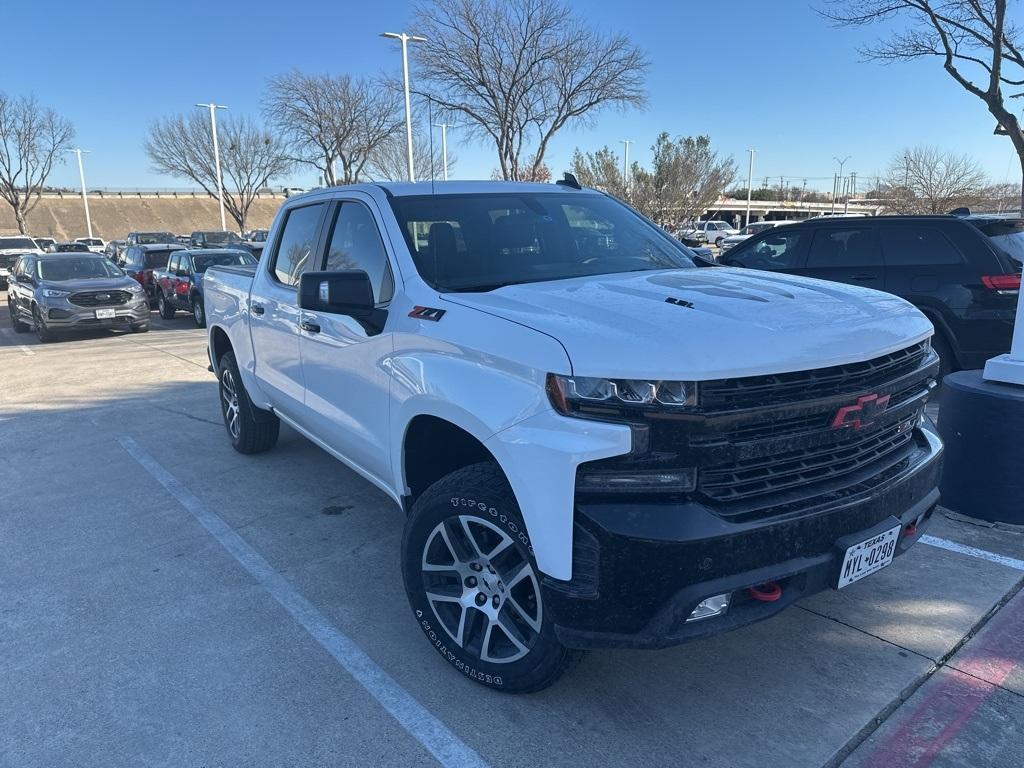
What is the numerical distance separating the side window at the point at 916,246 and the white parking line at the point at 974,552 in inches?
145

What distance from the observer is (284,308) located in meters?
4.51

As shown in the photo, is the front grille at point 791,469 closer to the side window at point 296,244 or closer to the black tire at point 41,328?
the side window at point 296,244

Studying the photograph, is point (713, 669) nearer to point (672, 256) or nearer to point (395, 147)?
point (672, 256)

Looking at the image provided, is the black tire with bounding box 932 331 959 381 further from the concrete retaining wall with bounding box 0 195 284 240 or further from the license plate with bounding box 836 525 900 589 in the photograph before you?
the concrete retaining wall with bounding box 0 195 284 240

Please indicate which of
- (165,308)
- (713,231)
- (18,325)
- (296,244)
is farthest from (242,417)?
(713,231)

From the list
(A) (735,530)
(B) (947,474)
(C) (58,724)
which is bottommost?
(C) (58,724)

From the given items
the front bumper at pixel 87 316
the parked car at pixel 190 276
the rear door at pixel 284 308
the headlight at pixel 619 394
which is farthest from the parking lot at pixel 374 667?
the parked car at pixel 190 276

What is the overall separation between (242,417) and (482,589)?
3689 mm

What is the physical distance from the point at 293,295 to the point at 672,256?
2.24m

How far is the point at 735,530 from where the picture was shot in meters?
2.28

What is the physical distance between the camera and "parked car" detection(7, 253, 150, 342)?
44.9 feet

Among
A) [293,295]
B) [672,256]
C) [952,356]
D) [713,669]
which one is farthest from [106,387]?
A: [952,356]

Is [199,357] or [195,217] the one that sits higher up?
[195,217]

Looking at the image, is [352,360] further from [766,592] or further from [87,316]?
[87,316]
